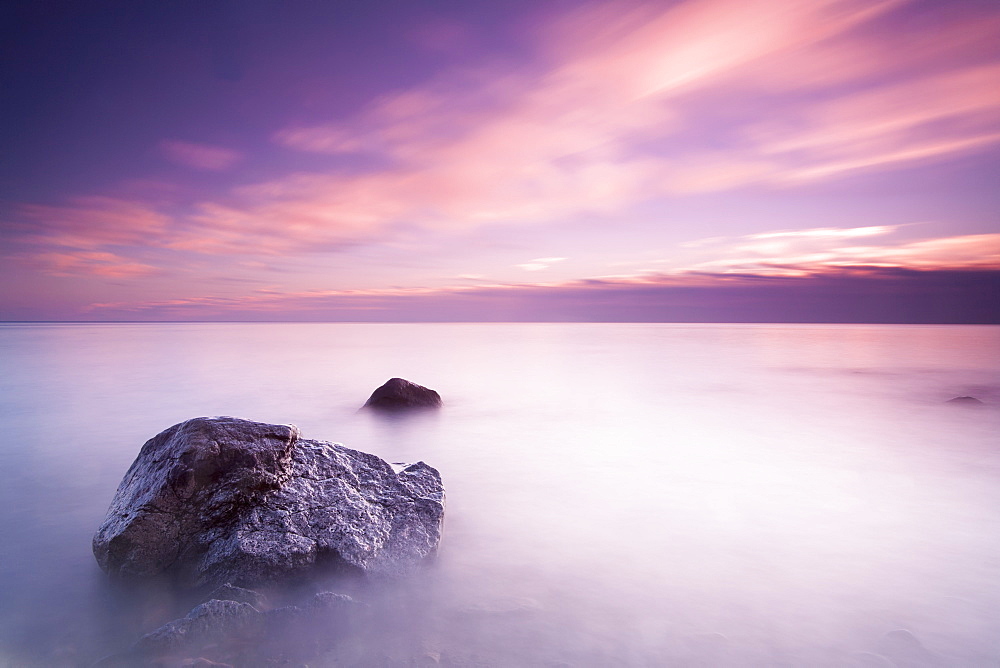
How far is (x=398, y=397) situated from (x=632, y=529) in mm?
8015

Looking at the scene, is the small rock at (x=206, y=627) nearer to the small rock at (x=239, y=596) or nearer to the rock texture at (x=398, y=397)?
the small rock at (x=239, y=596)

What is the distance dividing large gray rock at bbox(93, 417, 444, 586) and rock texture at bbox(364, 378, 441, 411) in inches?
304

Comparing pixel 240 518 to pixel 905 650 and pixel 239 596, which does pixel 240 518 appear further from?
pixel 905 650

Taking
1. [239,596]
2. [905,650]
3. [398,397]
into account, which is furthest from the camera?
[398,397]

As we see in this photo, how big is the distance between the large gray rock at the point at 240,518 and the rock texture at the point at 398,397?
25.3 feet

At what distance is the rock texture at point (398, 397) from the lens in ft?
41.5

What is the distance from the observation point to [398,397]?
1266 centimetres

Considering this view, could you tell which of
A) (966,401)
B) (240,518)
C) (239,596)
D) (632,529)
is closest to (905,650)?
(632,529)

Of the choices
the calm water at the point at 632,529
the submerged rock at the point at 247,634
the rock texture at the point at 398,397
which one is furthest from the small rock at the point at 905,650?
the rock texture at the point at 398,397

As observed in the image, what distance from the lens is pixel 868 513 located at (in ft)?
20.4

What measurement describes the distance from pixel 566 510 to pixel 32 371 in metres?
26.0

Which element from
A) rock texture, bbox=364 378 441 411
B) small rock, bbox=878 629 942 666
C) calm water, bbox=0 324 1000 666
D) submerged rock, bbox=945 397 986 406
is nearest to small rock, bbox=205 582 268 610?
→ calm water, bbox=0 324 1000 666

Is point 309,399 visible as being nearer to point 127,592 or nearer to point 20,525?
point 20,525

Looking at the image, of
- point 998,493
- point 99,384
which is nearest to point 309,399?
point 99,384
